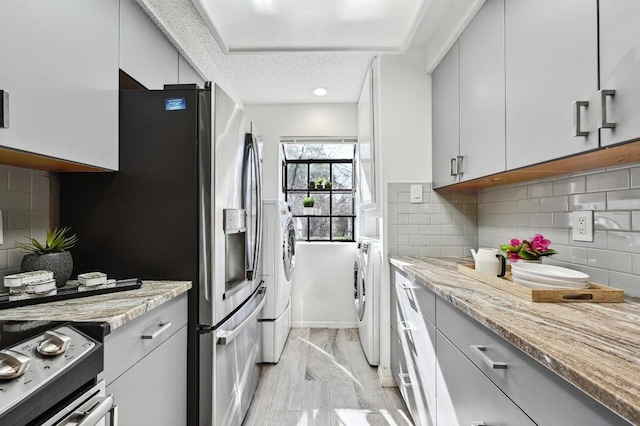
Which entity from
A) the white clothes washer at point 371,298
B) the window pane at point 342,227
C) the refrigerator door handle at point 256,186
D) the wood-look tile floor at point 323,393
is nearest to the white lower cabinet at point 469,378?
the wood-look tile floor at point 323,393

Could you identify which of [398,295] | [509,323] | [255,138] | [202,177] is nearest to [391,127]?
[255,138]

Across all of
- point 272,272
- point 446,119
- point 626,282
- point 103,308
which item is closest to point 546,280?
point 626,282

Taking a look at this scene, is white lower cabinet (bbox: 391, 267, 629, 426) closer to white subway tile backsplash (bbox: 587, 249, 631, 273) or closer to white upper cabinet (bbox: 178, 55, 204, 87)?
white subway tile backsplash (bbox: 587, 249, 631, 273)

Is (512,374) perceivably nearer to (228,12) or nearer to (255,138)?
(255,138)

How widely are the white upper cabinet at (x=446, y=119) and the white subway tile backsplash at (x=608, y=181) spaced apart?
28.1 inches

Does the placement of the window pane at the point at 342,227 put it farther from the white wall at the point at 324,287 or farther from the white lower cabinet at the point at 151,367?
the white lower cabinet at the point at 151,367

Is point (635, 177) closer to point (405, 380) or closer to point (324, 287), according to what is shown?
point (405, 380)

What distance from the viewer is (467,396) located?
111 cm

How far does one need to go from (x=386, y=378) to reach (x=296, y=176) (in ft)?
8.05

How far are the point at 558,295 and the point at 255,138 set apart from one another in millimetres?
1641

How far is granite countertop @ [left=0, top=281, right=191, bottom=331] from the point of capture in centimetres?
94

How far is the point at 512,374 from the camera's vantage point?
33.0 inches

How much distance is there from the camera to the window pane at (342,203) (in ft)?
13.2

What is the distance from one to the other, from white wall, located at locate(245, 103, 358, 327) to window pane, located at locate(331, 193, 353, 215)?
1.51ft
